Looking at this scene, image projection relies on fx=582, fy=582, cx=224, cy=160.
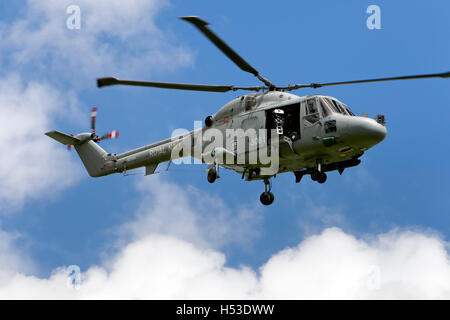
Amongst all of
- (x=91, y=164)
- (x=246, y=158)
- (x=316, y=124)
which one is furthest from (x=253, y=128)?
(x=91, y=164)

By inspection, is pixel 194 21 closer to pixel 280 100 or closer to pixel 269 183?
pixel 280 100

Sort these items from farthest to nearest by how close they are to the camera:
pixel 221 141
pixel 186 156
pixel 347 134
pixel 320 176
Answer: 1. pixel 186 156
2. pixel 221 141
3. pixel 320 176
4. pixel 347 134

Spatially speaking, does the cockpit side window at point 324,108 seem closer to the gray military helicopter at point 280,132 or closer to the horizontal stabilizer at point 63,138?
the gray military helicopter at point 280,132

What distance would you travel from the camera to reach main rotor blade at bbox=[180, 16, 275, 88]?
16.4m

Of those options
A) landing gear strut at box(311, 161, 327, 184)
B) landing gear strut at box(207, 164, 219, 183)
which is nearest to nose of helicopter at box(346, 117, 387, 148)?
landing gear strut at box(311, 161, 327, 184)

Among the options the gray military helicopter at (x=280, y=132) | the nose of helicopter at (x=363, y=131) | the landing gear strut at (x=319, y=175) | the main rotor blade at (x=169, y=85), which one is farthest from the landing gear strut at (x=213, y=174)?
the nose of helicopter at (x=363, y=131)

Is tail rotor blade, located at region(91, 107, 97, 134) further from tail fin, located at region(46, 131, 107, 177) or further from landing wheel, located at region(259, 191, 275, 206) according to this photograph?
landing wheel, located at region(259, 191, 275, 206)

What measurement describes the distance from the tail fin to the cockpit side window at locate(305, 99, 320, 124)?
37.5 feet

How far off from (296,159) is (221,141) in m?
3.04

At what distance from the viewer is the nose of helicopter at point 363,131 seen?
62.8ft

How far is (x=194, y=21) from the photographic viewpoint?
16359 millimetres

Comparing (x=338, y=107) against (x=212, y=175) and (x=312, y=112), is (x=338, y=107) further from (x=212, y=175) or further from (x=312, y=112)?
(x=212, y=175)

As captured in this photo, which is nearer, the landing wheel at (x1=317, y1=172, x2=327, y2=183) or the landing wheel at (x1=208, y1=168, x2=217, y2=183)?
the landing wheel at (x1=317, y1=172, x2=327, y2=183)

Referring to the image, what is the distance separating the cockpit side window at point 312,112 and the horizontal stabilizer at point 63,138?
12.6 metres
